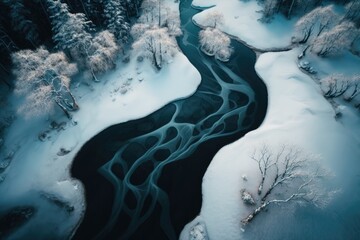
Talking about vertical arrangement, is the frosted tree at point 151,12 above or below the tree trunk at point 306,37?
above

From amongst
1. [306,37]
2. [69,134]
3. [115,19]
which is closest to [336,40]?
[306,37]

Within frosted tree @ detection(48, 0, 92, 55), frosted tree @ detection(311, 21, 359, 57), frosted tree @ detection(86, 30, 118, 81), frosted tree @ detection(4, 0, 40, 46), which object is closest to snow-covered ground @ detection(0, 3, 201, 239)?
frosted tree @ detection(86, 30, 118, 81)

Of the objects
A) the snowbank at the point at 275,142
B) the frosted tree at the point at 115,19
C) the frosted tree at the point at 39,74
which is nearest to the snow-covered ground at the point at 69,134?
the frosted tree at the point at 39,74

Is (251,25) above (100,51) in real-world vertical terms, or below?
below

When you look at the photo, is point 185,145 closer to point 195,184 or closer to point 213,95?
point 195,184

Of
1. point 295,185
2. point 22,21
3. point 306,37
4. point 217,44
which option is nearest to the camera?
point 295,185

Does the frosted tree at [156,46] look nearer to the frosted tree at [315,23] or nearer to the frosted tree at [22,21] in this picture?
the frosted tree at [22,21]

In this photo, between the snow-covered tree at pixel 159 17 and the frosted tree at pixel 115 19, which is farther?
the snow-covered tree at pixel 159 17

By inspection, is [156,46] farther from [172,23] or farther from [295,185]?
[295,185]
